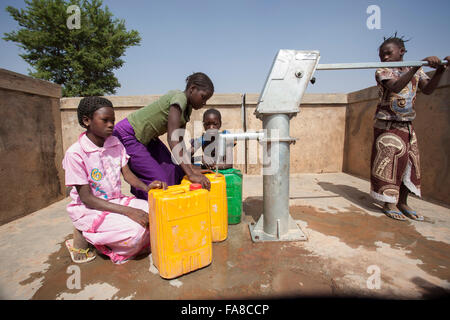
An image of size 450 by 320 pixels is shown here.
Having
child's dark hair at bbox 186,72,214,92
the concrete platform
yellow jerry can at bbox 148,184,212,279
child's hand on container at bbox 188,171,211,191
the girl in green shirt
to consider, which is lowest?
the concrete platform

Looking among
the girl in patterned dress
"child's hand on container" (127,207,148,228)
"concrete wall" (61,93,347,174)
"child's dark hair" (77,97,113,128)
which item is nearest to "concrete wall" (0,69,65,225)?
"concrete wall" (61,93,347,174)

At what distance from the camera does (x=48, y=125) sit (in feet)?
9.65

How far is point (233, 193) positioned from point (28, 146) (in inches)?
96.9

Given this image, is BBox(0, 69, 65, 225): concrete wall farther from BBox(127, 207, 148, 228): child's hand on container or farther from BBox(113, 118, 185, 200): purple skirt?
BBox(127, 207, 148, 228): child's hand on container

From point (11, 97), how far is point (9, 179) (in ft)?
2.90

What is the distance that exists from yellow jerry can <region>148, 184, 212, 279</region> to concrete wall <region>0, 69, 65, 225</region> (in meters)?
2.08

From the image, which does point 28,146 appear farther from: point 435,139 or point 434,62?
point 435,139

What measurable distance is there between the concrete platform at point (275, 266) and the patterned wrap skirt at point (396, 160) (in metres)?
0.30

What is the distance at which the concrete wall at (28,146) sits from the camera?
2.40 metres

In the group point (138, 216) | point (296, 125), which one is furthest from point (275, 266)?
point (296, 125)

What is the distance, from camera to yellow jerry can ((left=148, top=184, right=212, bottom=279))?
1.34 meters

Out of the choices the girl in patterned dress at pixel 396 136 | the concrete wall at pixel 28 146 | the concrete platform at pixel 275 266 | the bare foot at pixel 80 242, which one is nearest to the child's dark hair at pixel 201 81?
the concrete platform at pixel 275 266

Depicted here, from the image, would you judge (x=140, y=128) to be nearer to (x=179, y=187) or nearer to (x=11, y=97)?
(x=179, y=187)
